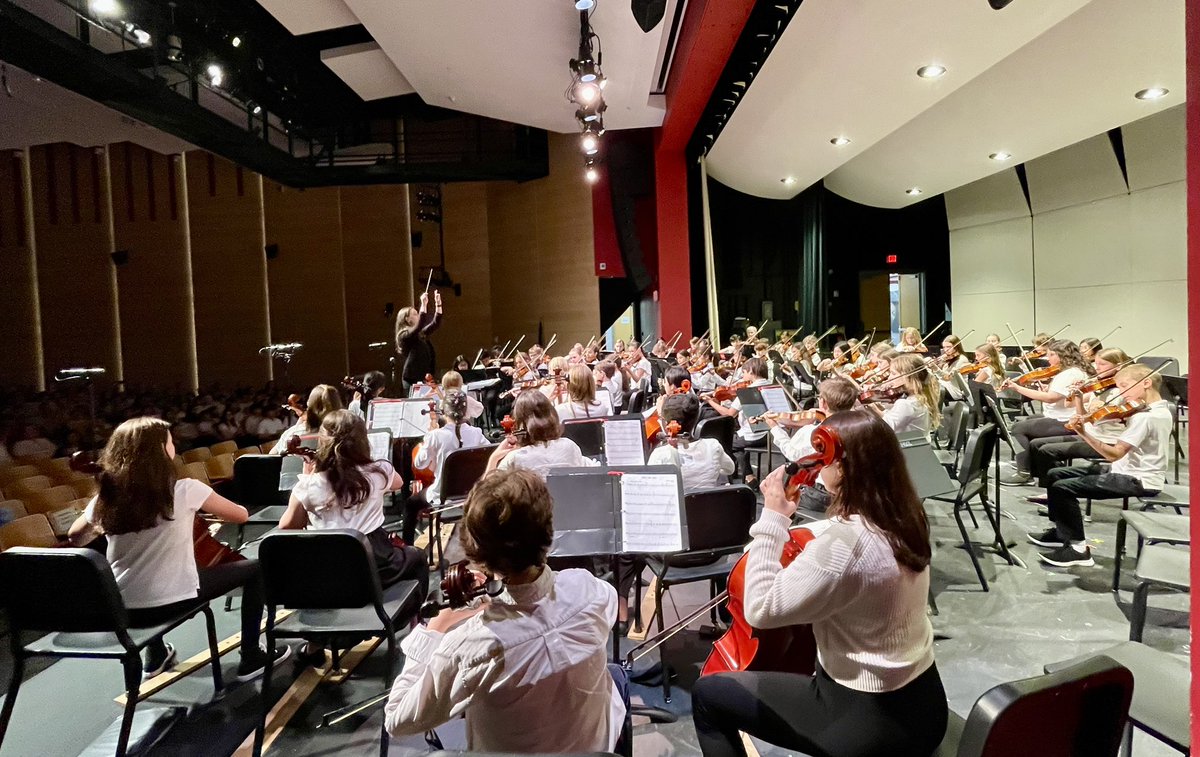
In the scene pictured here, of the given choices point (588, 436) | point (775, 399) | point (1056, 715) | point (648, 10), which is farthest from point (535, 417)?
point (648, 10)

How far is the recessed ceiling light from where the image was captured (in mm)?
6411

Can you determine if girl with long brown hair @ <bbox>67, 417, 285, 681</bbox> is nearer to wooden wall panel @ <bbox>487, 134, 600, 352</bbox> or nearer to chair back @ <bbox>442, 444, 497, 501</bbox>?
chair back @ <bbox>442, 444, 497, 501</bbox>

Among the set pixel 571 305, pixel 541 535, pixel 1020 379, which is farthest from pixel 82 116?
pixel 1020 379

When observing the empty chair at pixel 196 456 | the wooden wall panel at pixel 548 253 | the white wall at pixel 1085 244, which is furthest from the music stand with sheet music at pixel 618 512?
the wooden wall panel at pixel 548 253

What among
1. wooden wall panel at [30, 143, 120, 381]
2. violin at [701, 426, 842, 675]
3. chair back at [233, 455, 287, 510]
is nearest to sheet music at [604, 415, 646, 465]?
violin at [701, 426, 842, 675]

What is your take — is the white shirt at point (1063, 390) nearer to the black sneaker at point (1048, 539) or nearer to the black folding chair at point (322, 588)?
the black sneaker at point (1048, 539)

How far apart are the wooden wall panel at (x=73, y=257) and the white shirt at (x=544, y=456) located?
10107mm

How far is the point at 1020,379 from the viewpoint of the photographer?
5.95 metres

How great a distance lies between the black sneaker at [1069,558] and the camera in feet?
12.7

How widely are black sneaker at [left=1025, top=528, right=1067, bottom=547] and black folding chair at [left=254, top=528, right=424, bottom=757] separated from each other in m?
3.92

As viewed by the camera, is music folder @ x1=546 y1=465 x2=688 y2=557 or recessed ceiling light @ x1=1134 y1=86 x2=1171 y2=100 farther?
recessed ceiling light @ x1=1134 y1=86 x2=1171 y2=100

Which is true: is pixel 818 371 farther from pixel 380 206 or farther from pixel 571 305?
pixel 380 206

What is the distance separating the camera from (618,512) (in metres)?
2.56

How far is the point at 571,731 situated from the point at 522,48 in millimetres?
7277
